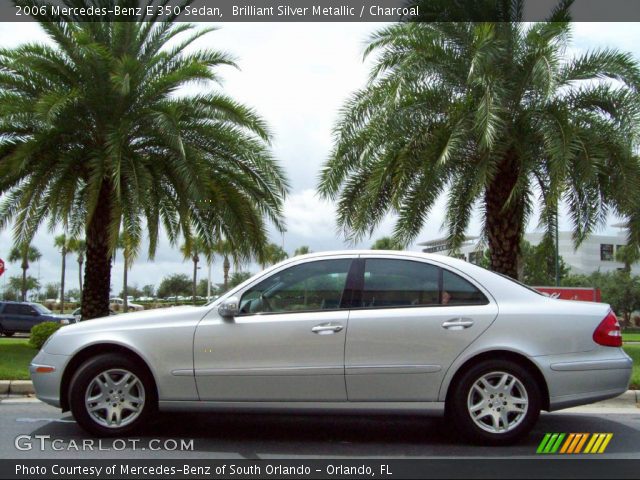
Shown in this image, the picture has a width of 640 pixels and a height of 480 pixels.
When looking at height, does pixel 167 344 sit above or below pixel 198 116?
below

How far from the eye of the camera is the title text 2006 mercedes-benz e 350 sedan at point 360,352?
612 cm

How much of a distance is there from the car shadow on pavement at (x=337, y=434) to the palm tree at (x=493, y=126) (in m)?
6.44

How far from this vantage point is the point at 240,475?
5.34 m

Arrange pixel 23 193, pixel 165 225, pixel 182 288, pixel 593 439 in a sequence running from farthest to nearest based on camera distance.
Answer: pixel 182 288 → pixel 165 225 → pixel 23 193 → pixel 593 439

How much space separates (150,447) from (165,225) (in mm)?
10670

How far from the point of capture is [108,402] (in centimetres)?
640

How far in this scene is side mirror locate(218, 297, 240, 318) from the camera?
633 centimetres

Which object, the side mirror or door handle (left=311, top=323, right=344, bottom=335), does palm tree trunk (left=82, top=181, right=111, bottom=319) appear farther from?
door handle (left=311, top=323, right=344, bottom=335)

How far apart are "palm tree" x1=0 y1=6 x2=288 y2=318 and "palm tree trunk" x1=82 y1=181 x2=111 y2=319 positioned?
2cm

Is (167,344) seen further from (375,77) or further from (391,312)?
(375,77)

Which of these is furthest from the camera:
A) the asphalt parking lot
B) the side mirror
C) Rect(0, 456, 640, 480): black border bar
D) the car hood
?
the car hood

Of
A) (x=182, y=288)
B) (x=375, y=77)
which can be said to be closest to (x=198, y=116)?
(x=375, y=77)

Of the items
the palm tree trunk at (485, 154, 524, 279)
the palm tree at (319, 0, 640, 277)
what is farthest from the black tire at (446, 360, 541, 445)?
the palm tree trunk at (485, 154, 524, 279)

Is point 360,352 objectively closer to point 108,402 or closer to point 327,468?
point 327,468
